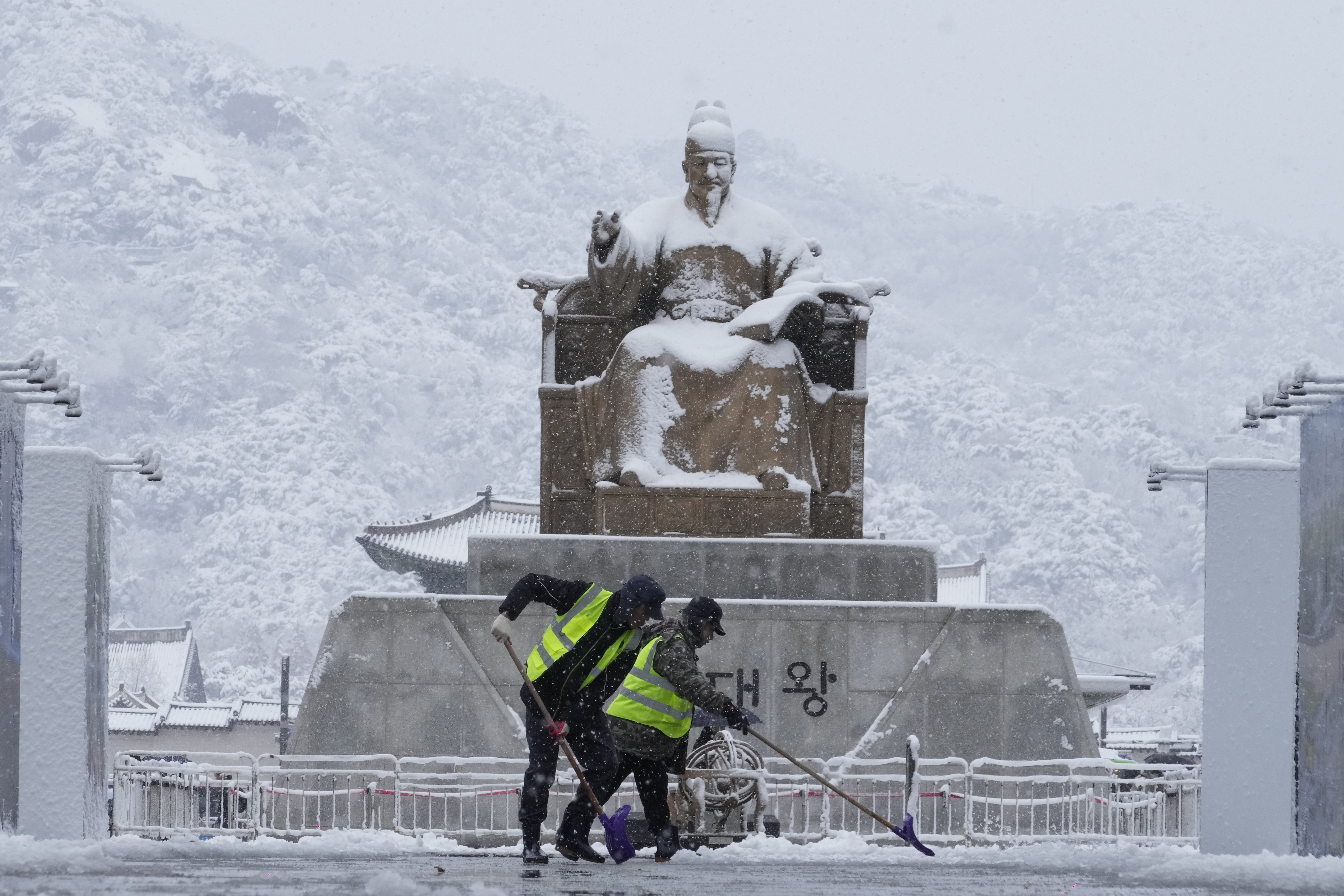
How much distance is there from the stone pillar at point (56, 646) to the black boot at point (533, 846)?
1.59 m

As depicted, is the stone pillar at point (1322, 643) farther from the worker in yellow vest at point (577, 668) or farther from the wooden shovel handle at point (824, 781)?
the worker in yellow vest at point (577, 668)

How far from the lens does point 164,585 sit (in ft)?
248

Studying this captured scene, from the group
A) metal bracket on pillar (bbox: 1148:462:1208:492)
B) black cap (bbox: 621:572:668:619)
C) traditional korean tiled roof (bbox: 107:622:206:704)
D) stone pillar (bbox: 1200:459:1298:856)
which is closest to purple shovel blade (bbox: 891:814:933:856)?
stone pillar (bbox: 1200:459:1298:856)

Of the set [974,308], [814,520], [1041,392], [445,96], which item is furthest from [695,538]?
[445,96]

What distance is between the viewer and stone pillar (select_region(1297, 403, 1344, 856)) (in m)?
5.08

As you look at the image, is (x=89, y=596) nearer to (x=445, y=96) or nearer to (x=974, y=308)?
(x=974, y=308)

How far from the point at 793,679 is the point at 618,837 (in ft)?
9.78

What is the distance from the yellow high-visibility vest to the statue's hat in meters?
4.19

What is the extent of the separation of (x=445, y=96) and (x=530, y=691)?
11546cm

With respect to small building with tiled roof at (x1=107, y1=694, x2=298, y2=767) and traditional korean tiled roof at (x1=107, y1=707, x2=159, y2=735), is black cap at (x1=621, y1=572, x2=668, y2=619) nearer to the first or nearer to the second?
small building with tiled roof at (x1=107, y1=694, x2=298, y2=767)

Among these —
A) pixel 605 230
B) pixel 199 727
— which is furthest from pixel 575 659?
pixel 199 727

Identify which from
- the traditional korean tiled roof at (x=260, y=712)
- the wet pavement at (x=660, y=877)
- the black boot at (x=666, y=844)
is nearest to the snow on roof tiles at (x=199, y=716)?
the traditional korean tiled roof at (x=260, y=712)

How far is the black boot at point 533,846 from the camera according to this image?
16.9 ft

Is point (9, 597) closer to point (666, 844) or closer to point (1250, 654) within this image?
point (666, 844)
